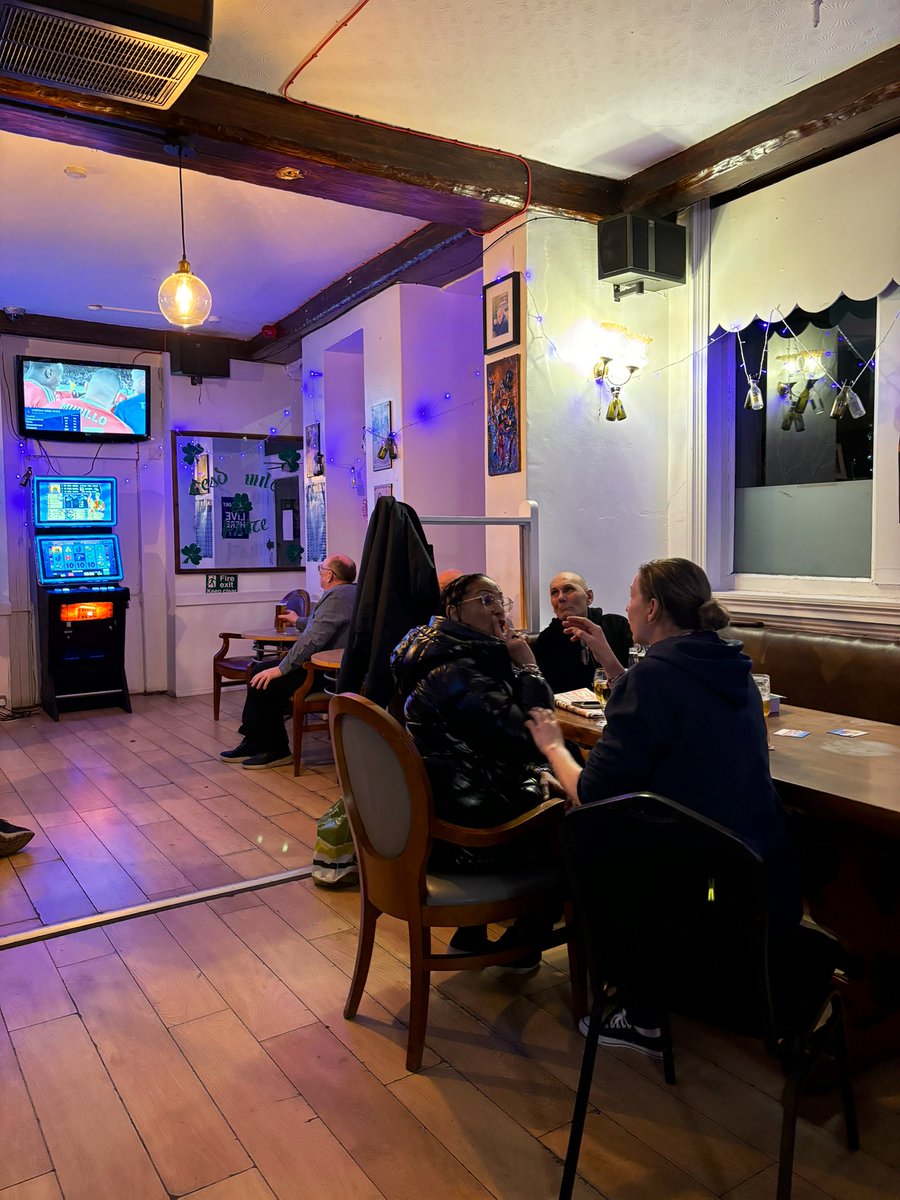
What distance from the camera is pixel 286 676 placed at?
531 centimetres

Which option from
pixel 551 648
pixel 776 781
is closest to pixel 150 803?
pixel 551 648

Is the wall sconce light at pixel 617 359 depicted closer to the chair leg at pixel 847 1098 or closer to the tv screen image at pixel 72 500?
the chair leg at pixel 847 1098

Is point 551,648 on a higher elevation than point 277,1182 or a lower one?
higher

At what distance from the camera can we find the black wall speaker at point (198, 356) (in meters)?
7.62

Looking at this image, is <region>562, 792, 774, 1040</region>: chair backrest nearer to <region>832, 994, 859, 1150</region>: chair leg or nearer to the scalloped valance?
<region>832, 994, 859, 1150</region>: chair leg

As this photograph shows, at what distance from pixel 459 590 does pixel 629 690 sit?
0.80 m

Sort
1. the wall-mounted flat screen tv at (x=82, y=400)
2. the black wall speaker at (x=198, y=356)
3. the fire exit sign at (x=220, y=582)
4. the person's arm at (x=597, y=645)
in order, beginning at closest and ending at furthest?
the person's arm at (x=597, y=645)
the wall-mounted flat screen tv at (x=82, y=400)
the black wall speaker at (x=198, y=356)
the fire exit sign at (x=220, y=582)

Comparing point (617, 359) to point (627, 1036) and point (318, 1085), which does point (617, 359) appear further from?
point (318, 1085)

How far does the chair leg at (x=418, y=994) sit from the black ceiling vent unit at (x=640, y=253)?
3382 millimetres

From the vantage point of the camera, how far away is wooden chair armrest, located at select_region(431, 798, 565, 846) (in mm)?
2242

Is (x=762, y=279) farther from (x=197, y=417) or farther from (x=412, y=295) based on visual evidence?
(x=197, y=417)

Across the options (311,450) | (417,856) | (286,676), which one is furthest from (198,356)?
(417,856)

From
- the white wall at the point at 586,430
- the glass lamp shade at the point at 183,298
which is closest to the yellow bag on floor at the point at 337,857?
the white wall at the point at 586,430

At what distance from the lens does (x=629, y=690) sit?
75.6 inches
